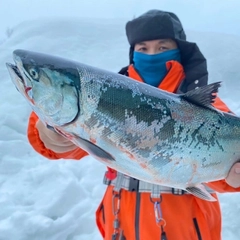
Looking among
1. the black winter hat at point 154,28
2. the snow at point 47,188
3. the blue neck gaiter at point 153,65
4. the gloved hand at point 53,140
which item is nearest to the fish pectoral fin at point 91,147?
the gloved hand at point 53,140

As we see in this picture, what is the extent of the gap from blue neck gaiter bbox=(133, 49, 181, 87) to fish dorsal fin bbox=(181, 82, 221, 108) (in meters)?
0.76

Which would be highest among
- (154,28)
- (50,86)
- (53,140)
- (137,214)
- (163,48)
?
(154,28)

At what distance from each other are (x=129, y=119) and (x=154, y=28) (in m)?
1.10

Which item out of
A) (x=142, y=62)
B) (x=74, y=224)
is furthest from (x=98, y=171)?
(x=142, y=62)

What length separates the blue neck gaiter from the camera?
2.06m

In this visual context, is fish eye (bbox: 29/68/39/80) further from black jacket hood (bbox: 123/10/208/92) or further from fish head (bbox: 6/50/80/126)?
black jacket hood (bbox: 123/10/208/92)

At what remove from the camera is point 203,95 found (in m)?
1.29

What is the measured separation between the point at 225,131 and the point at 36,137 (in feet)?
2.96

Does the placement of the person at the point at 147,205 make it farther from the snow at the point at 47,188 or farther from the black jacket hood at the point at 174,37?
the snow at the point at 47,188

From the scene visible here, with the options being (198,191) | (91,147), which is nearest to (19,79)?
(91,147)

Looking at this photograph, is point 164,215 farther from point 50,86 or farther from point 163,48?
point 163,48

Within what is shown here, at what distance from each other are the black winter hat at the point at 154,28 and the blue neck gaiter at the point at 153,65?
0.11 m

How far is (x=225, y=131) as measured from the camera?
134 centimetres

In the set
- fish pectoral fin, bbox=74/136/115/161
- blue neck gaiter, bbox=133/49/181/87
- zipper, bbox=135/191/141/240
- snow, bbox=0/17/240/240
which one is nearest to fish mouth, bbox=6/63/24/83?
fish pectoral fin, bbox=74/136/115/161
